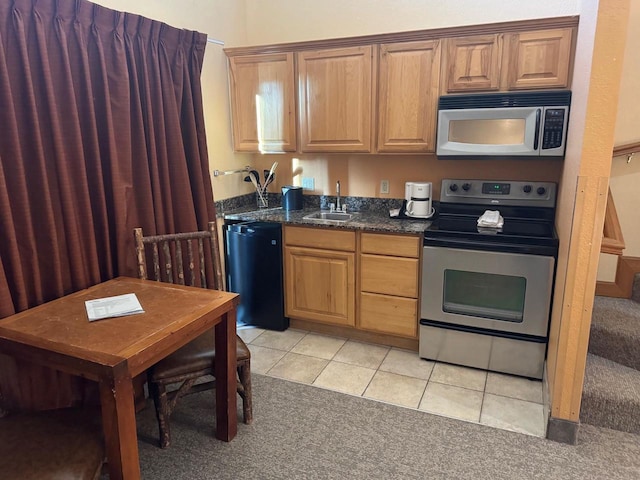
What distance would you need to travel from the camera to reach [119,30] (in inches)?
88.2

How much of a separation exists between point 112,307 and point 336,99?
6.67 ft

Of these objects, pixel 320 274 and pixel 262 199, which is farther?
pixel 262 199

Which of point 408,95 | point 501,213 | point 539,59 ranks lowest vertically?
point 501,213

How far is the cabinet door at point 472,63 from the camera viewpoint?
2625 millimetres

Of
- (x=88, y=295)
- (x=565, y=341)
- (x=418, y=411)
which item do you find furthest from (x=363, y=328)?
(x=88, y=295)

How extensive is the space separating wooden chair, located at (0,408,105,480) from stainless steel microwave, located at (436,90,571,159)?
7.68 ft

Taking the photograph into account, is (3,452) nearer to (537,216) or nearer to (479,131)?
(479,131)

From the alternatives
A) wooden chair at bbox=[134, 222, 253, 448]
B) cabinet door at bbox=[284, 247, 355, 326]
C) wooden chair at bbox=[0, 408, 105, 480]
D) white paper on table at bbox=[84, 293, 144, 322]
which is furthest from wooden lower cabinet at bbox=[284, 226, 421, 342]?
wooden chair at bbox=[0, 408, 105, 480]

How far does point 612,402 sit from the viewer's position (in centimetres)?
215

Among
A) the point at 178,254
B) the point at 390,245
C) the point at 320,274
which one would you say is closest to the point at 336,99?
the point at 390,245

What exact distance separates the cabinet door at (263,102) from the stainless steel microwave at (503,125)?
110cm

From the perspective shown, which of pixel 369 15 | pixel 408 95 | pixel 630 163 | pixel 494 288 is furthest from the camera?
pixel 369 15

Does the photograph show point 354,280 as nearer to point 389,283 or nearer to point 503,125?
point 389,283

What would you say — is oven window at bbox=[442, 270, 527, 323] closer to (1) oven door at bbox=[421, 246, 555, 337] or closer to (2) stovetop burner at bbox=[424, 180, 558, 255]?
(1) oven door at bbox=[421, 246, 555, 337]
